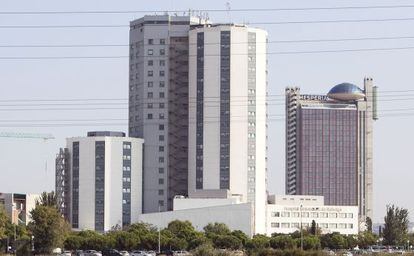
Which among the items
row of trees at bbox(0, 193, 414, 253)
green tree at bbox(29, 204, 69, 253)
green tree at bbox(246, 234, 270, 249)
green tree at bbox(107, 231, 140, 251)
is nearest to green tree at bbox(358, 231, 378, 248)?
row of trees at bbox(0, 193, 414, 253)

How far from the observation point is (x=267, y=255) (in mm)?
105250

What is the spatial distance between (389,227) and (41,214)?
8154 cm

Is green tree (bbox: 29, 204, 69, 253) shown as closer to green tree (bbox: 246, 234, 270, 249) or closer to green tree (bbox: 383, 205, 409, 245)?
green tree (bbox: 246, 234, 270, 249)

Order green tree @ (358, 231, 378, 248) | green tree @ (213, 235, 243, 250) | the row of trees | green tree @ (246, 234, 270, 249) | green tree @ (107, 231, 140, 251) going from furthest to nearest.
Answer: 1. green tree @ (358, 231, 378, 248)
2. green tree @ (213, 235, 243, 250)
3. green tree @ (107, 231, 140, 251)
4. green tree @ (246, 234, 270, 249)
5. the row of trees

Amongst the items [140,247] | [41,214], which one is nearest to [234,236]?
[140,247]

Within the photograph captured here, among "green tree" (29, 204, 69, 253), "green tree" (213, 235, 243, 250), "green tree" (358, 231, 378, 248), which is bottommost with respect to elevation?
"green tree" (358, 231, 378, 248)

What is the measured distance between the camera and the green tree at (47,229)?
134 m

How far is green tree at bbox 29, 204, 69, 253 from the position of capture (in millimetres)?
134250

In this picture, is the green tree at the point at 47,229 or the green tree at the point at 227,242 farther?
the green tree at the point at 227,242

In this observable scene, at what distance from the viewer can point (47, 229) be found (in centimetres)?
13438

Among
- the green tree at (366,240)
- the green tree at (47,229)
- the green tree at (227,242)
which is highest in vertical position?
the green tree at (47,229)

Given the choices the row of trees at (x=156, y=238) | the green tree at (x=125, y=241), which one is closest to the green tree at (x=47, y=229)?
the row of trees at (x=156, y=238)

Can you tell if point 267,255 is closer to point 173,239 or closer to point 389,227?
point 173,239

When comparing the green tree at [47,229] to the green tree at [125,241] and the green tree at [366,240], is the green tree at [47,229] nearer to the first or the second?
the green tree at [125,241]
